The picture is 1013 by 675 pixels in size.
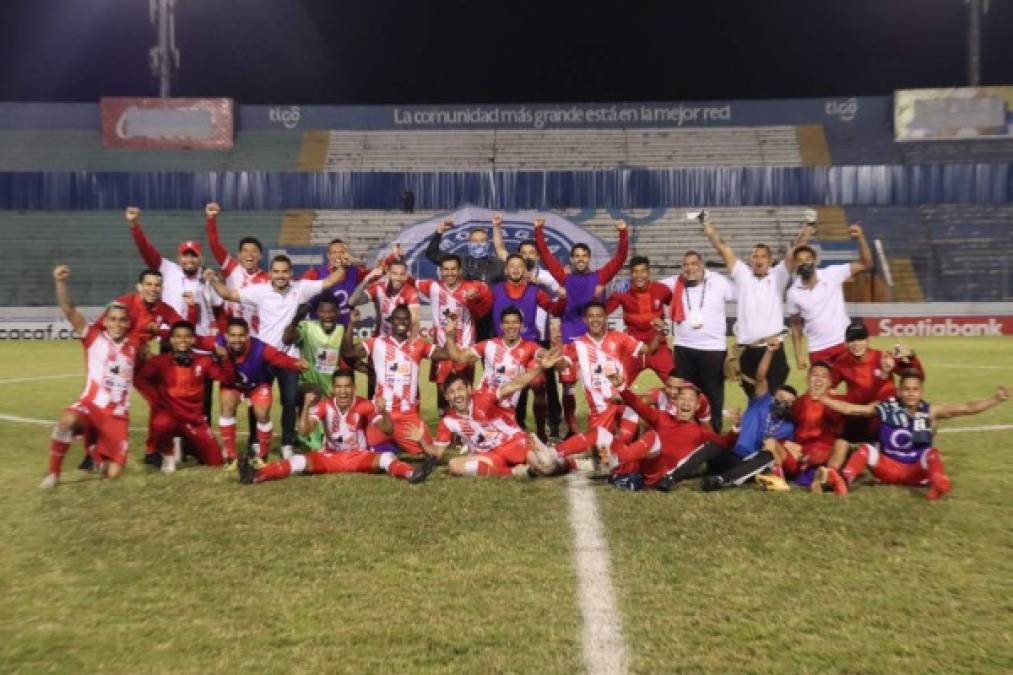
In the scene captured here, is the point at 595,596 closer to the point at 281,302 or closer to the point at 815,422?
the point at 815,422

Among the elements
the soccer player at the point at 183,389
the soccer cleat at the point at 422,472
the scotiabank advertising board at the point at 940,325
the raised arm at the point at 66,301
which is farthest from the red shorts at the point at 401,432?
the scotiabank advertising board at the point at 940,325

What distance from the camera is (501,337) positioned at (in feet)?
27.4

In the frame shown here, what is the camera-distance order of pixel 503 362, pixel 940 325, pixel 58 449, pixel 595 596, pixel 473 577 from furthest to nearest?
pixel 940 325, pixel 503 362, pixel 58 449, pixel 473 577, pixel 595 596

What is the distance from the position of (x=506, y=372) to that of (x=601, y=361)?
960 mm

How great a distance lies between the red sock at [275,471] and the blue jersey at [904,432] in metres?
5.14

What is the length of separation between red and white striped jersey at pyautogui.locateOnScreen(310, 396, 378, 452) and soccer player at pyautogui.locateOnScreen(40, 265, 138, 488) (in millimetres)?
1754

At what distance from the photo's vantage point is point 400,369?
8.16 m

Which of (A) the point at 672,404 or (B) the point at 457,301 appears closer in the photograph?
(A) the point at 672,404

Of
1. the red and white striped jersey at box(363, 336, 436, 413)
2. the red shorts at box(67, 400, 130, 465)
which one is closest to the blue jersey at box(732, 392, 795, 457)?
the red and white striped jersey at box(363, 336, 436, 413)

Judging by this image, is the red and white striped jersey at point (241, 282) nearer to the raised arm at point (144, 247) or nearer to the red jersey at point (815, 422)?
the raised arm at point (144, 247)

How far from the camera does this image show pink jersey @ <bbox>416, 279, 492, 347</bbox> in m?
8.97

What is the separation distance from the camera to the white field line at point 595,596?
359 centimetres

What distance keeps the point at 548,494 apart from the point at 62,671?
3.82m

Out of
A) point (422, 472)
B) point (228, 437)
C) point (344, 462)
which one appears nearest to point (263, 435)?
point (228, 437)
